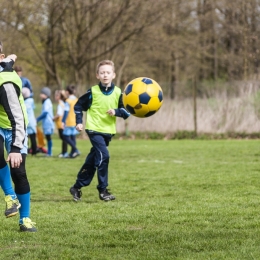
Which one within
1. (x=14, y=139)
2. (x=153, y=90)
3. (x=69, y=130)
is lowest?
(x=69, y=130)

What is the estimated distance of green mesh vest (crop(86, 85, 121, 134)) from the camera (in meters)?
8.07

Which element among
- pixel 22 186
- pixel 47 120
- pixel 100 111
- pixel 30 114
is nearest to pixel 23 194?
pixel 22 186

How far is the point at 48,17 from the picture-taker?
28516 millimetres

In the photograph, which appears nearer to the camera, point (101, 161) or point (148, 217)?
point (148, 217)

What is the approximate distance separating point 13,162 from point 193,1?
27.9 meters

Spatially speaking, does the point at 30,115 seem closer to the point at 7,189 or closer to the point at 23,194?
the point at 7,189

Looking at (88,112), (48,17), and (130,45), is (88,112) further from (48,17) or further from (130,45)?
(130,45)

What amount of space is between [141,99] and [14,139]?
2260 mm

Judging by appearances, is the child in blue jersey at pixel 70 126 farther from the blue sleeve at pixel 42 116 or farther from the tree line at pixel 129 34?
the tree line at pixel 129 34

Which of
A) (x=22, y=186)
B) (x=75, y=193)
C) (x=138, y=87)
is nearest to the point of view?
(x=22, y=186)

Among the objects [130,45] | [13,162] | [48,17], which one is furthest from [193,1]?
[13,162]

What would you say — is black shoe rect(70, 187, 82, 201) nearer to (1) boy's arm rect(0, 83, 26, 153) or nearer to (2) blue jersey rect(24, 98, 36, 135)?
(1) boy's arm rect(0, 83, 26, 153)

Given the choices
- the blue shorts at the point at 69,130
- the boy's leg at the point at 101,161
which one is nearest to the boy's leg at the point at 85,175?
the boy's leg at the point at 101,161

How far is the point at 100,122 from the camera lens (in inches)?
A: 318
